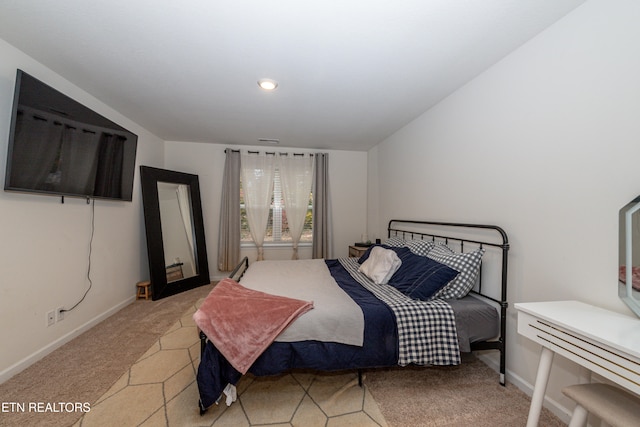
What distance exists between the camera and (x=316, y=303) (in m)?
1.74

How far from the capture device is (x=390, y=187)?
146 inches

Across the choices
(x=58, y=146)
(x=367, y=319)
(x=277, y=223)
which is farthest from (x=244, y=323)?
(x=277, y=223)

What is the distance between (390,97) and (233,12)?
1.61 metres

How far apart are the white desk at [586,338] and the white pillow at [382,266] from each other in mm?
1086

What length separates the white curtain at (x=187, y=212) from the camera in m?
3.88

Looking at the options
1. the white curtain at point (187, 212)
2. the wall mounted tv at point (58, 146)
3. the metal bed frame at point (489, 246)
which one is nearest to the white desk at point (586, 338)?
the metal bed frame at point (489, 246)

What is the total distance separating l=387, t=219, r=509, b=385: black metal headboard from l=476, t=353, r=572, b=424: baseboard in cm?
8

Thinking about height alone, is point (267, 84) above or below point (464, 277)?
above

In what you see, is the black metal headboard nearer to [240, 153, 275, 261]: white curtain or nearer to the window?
the window

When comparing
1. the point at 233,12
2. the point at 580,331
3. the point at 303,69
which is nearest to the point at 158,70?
the point at 233,12

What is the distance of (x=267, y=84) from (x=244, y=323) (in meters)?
2.00

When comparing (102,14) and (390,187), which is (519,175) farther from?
(102,14)

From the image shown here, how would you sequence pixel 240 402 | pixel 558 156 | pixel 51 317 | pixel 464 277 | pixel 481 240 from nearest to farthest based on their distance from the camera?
pixel 558 156
pixel 240 402
pixel 464 277
pixel 481 240
pixel 51 317

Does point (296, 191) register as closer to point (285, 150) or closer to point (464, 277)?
point (285, 150)
